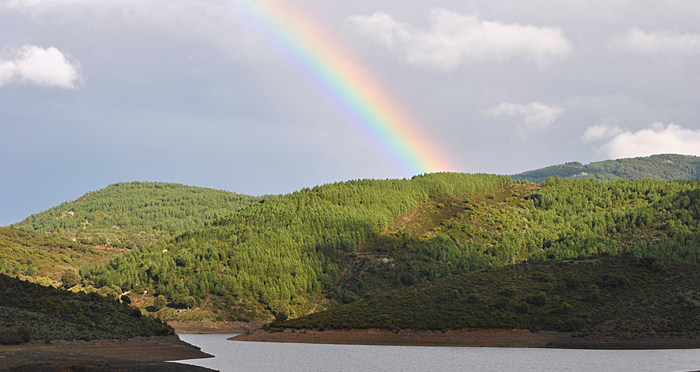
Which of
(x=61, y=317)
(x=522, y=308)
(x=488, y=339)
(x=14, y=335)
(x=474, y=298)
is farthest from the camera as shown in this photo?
(x=474, y=298)

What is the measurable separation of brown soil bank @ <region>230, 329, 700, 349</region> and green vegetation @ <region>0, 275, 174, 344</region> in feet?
127

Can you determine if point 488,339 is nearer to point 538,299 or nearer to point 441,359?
point 538,299

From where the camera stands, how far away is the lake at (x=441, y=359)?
93.0m

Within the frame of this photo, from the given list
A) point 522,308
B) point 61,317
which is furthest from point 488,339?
point 61,317

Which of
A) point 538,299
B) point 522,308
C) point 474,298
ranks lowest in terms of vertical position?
point 522,308

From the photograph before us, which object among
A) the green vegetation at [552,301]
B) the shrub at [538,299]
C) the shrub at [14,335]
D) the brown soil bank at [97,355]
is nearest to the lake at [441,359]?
the brown soil bank at [97,355]

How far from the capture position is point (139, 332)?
356ft

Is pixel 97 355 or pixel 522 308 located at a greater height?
pixel 522 308

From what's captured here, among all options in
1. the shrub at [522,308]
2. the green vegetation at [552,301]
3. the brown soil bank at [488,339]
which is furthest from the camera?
the shrub at [522,308]

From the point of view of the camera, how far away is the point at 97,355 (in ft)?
268

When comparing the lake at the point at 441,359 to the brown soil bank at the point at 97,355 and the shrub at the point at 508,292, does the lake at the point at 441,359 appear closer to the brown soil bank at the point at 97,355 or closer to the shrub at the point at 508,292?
the brown soil bank at the point at 97,355

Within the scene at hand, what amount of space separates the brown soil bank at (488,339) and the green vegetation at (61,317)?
3867 cm

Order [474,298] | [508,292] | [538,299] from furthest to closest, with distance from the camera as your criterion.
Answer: [508,292] → [474,298] → [538,299]

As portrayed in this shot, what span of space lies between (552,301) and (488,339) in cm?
2064
